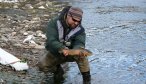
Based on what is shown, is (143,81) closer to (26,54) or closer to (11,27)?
(26,54)

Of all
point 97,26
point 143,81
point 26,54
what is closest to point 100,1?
point 97,26

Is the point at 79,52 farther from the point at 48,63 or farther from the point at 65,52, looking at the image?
the point at 48,63

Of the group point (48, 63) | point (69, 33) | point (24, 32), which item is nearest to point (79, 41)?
point (69, 33)

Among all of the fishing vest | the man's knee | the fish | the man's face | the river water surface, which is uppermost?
the man's face

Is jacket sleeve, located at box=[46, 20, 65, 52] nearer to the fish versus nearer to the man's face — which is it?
the fish

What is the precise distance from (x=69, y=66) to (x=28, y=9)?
7682 mm

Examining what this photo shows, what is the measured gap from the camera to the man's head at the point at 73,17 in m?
6.14

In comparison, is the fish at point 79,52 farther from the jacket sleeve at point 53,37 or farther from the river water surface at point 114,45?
the river water surface at point 114,45

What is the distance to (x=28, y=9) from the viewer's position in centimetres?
1527

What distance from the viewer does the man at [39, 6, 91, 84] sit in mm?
6230

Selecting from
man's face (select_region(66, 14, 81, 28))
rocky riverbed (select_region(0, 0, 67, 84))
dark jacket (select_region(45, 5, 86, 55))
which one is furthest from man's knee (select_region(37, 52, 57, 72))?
man's face (select_region(66, 14, 81, 28))

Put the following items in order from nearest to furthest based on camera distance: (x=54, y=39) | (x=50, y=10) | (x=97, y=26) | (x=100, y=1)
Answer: (x=54, y=39), (x=97, y=26), (x=50, y=10), (x=100, y=1)

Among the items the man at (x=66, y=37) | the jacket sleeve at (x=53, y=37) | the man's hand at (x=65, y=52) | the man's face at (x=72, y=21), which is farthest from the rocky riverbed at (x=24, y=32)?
the man's face at (x=72, y=21)

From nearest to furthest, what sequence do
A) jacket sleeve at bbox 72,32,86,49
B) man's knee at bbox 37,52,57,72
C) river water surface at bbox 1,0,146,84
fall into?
jacket sleeve at bbox 72,32,86,49, man's knee at bbox 37,52,57,72, river water surface at bbox 1,0,146,84
